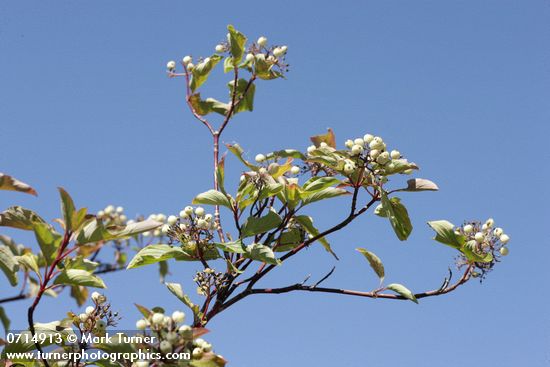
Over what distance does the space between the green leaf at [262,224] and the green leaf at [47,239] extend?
0.84 m

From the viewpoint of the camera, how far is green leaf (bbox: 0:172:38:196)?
2.90m

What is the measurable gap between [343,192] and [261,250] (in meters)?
0.55

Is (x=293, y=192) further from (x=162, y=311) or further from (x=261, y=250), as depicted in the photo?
(x=162, y=311)

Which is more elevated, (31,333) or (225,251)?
(225,251)

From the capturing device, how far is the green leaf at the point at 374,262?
3.53 m

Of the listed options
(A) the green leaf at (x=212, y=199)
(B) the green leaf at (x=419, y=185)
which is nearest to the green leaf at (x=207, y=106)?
(A) the green leaf at (x=212, y=199)

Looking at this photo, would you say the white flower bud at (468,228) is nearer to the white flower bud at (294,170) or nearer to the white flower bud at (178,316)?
the white flower bud at (294,170)

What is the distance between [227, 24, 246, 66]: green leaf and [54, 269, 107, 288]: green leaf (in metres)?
1.77

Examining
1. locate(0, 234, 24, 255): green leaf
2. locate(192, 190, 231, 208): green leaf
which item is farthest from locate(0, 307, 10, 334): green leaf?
locate(192, 190, 231, 208): green leaf

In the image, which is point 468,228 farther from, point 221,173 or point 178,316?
point 178,316

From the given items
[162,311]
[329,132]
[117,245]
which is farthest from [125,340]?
[117,245]

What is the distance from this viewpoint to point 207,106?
435 centimetres

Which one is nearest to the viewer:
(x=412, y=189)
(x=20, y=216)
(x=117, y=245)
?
(x=20, y=216)

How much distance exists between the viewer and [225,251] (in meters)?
3.16
